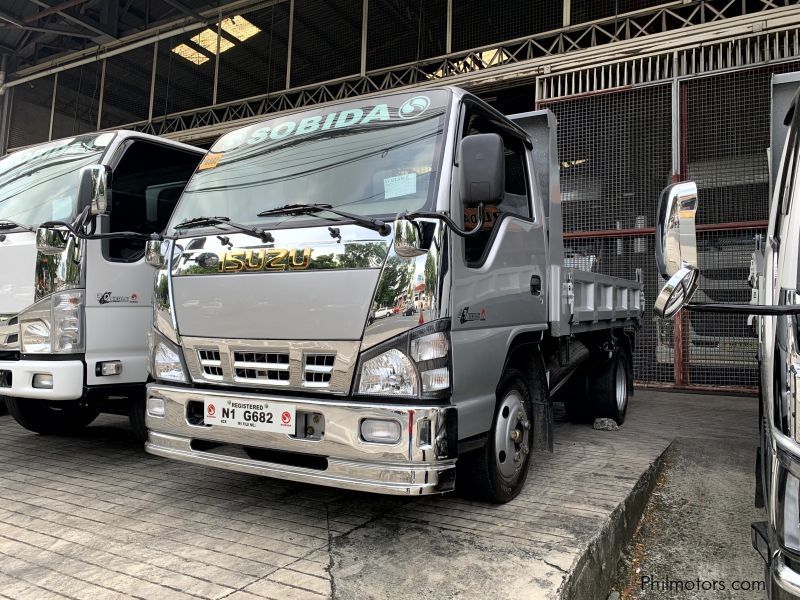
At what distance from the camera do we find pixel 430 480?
2.47 m

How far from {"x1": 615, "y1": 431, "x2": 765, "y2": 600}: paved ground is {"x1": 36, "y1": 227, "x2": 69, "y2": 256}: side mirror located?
3844 millimetres

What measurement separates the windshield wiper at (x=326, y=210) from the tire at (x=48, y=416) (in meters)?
2.98

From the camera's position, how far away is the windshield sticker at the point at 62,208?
12.9ft

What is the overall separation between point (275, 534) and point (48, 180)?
325cm

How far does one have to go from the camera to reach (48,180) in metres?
4.29

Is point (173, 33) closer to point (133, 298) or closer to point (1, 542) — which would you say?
point (133, 298)

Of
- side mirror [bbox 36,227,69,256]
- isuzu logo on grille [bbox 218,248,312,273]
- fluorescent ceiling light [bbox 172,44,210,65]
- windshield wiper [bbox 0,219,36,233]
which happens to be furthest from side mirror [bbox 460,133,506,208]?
fluorescent ceiling light [bbox 172,44,210,65]

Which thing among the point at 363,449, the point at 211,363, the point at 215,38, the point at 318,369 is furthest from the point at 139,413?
the point at 215,38

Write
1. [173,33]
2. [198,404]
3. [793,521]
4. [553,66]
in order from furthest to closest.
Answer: [173,33], [553,66], [198,404], [793,521]

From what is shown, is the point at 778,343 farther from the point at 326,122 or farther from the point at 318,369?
the point at 326,122

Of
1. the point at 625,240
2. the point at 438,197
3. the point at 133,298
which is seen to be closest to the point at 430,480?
the point at 438,197

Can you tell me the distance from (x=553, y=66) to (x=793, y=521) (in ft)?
27.4

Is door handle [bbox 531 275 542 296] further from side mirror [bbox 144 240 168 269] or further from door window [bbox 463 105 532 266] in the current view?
side mirror [bbox 144 240 168 269]

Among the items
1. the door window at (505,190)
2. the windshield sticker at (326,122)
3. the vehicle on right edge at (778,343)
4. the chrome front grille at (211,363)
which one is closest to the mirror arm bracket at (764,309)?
the vehicle on right edge at (778,343)
